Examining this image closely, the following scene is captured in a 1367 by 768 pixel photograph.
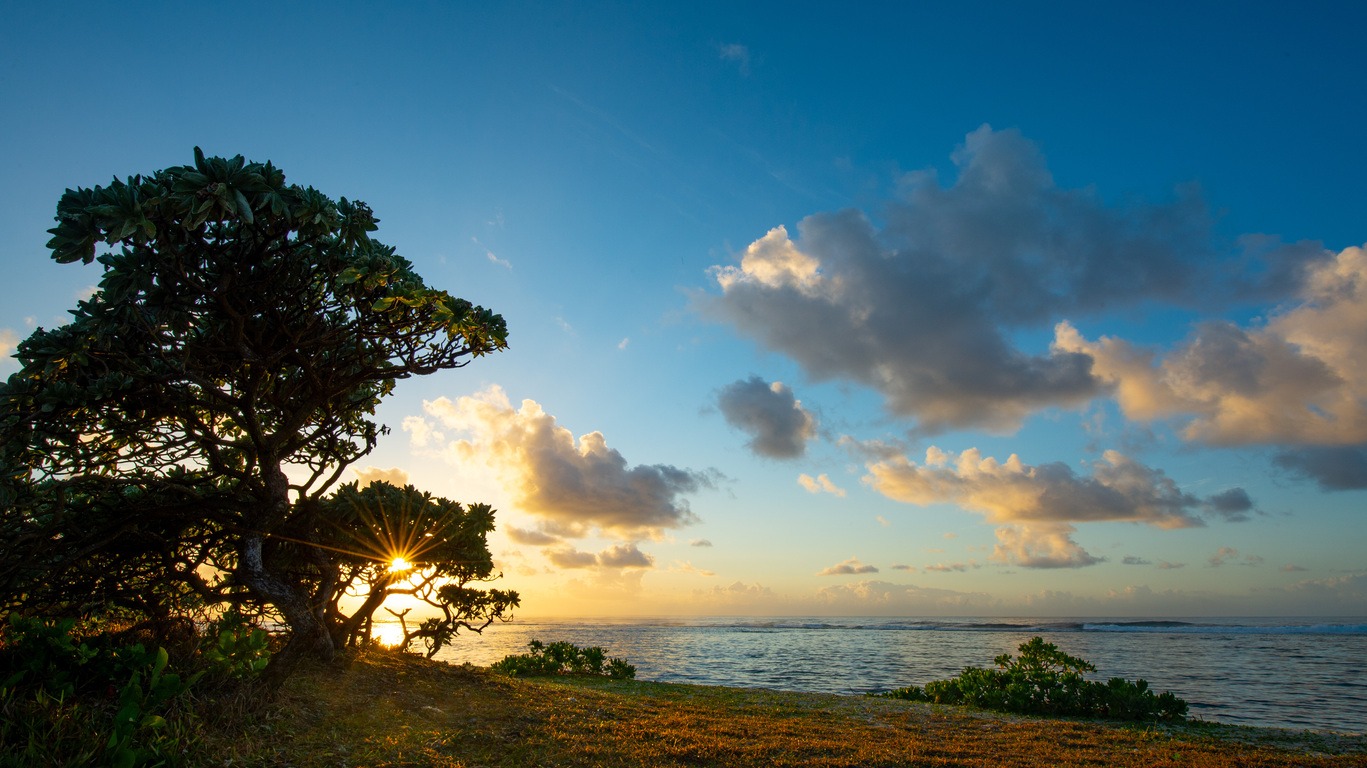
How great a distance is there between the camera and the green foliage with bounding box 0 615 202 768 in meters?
6.24

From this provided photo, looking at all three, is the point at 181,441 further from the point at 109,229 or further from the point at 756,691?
the point at 756,691

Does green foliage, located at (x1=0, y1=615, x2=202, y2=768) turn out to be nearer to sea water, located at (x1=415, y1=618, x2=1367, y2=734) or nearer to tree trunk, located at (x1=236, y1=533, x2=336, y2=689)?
tree trunk, located at (x1=236, y1=533, x2=336, y2=689)

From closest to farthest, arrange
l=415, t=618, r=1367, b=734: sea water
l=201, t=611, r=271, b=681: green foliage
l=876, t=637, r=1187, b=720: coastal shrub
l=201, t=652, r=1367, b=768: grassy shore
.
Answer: l=201, t=652, r=1367, b=768: grassy shore, l=201, t=611, r=271, b=681: green foliage, l=876, t=637, r=1187, b=720: coastal shrub, l=415, t=618, r=1367, b=734: sea water

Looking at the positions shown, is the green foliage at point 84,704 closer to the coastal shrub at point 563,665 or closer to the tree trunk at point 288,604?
the tree trunk at point 288,604

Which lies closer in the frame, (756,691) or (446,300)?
(446,300)

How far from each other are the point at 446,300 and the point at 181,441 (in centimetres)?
608

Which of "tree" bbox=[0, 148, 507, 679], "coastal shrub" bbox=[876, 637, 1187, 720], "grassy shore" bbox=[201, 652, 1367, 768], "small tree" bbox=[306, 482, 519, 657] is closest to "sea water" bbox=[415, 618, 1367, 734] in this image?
"coastal shrub" bbox=[876, 637, 1187, 720]

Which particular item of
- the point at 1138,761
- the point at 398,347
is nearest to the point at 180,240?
the point at 398,347

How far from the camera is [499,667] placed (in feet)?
74.1

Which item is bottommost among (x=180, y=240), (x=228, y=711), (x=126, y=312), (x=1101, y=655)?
(x=1101, y=655)

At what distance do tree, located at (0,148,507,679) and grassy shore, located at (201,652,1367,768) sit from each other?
74.2 inches

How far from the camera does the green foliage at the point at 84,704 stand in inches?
246

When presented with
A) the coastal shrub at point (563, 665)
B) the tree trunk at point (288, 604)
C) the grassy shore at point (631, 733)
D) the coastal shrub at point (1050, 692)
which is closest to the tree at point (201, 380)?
the tree trunk at point (288, 604)

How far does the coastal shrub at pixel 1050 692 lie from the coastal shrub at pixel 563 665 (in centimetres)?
969
